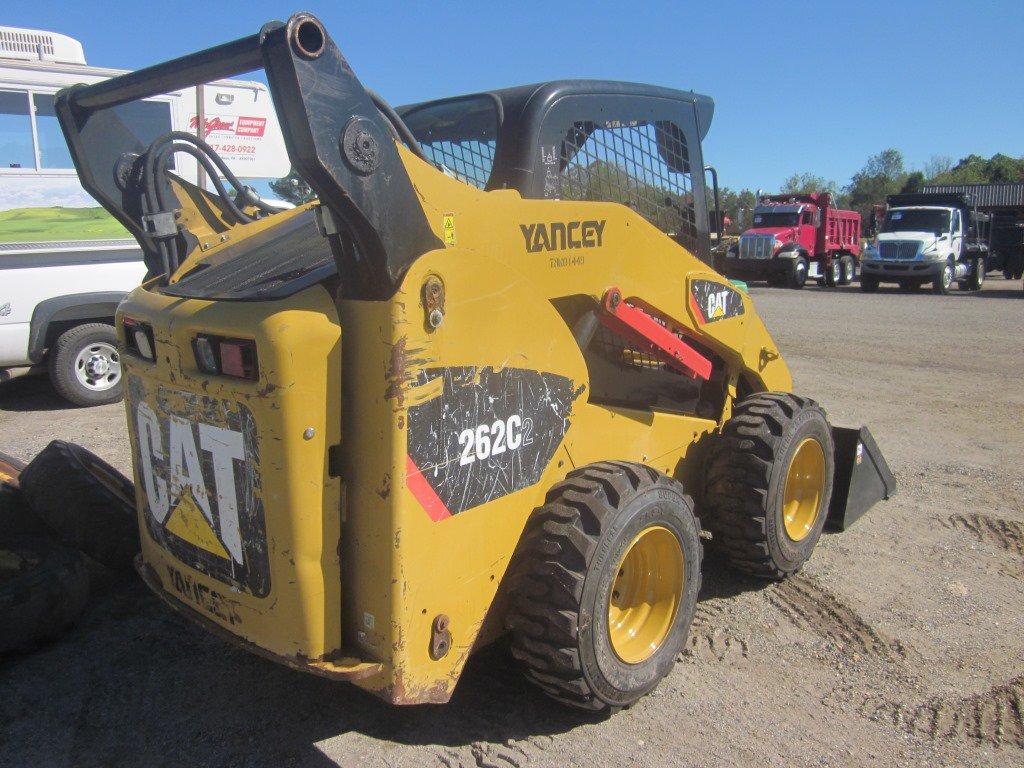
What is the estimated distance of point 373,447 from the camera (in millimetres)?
2299

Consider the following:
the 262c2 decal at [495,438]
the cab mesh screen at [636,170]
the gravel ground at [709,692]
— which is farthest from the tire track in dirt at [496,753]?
the cab mesh screen at [636,170]

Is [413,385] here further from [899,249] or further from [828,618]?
[899,249]

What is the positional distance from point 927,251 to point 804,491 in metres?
20.5

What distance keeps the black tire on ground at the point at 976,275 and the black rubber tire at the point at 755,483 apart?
22458 millimetres

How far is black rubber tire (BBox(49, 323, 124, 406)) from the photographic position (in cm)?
736

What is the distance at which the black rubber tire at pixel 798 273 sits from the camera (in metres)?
23.4

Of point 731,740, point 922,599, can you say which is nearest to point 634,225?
point 731,740

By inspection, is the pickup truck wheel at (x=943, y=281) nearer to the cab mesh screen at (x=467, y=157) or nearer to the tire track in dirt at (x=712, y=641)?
the tire track in dirt at (x=712, y=641)

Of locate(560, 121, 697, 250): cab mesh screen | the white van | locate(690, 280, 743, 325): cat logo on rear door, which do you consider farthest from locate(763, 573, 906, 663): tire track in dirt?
the white van

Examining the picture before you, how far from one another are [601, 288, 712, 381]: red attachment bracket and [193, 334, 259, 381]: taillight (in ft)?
4.53

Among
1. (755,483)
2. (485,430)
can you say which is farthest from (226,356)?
(755,483)

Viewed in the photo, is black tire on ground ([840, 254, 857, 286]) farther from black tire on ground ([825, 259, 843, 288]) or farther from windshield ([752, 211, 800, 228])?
windshield ([752, 211, 800, 228])

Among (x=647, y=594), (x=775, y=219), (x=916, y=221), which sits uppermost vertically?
(x=775, y=219)

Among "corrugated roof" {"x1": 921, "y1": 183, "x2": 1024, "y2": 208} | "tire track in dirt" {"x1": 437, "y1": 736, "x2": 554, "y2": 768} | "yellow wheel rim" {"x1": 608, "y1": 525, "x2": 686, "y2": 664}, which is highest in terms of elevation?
"corrugated roof" {"x1": 921, "y1": 183, "x2": 1024, "y2": 208}
